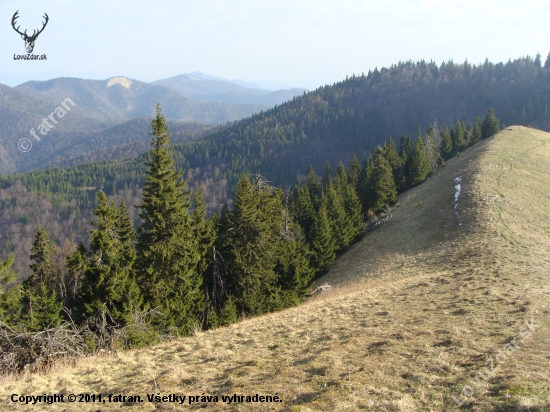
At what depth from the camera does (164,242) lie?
20125 mm

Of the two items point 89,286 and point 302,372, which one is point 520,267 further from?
point 89,286

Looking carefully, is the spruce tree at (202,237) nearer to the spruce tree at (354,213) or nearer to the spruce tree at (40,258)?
the spruce tree at (40,258)

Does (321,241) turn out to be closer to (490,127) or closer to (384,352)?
(384,352)

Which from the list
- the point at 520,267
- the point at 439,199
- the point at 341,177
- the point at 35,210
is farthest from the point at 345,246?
the point at 35,210

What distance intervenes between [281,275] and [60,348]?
61.4 ft

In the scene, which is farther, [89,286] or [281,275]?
[281,275]

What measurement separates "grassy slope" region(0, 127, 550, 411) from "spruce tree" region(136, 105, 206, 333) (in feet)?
17.9

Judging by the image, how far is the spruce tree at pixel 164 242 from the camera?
64.2ft

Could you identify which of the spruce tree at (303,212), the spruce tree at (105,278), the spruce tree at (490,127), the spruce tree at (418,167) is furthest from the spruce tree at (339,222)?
the spruce tree at (490,127)

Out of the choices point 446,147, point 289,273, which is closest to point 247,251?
point 289,273

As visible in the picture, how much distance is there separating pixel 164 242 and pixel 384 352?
13.9 meters

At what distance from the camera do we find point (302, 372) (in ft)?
32.0

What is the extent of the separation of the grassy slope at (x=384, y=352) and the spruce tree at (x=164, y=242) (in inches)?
215

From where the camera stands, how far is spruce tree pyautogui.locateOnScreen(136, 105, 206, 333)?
64.2ft
